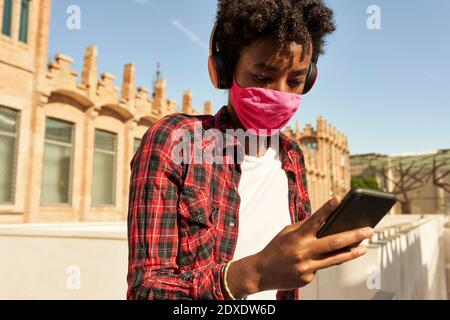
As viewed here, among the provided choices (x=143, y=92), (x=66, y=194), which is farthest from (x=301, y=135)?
(x=66, y=194)

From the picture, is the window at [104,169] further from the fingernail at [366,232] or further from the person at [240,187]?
the fingernail at [366,232]

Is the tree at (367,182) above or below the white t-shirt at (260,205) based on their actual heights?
above

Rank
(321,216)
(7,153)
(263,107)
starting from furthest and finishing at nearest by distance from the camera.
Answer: (7,153) < (263,107) < (321,216)

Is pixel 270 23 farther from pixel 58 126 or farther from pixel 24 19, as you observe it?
pixel 24 19

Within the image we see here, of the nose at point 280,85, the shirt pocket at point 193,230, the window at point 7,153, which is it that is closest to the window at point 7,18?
the window at point 7,153

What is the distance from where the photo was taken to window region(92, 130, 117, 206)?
1525 centimetres

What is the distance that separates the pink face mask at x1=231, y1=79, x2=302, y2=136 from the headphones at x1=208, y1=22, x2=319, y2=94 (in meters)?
0.07

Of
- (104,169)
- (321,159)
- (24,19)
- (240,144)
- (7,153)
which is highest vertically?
(24,19)

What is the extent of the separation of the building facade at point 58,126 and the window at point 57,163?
4 cm

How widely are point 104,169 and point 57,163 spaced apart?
2386 mm

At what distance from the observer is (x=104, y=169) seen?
15.7m

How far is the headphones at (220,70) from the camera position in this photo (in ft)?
4.64

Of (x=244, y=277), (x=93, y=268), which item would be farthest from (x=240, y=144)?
(x=93, y=268)

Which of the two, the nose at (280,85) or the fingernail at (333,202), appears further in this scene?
the nose at (280,85)
